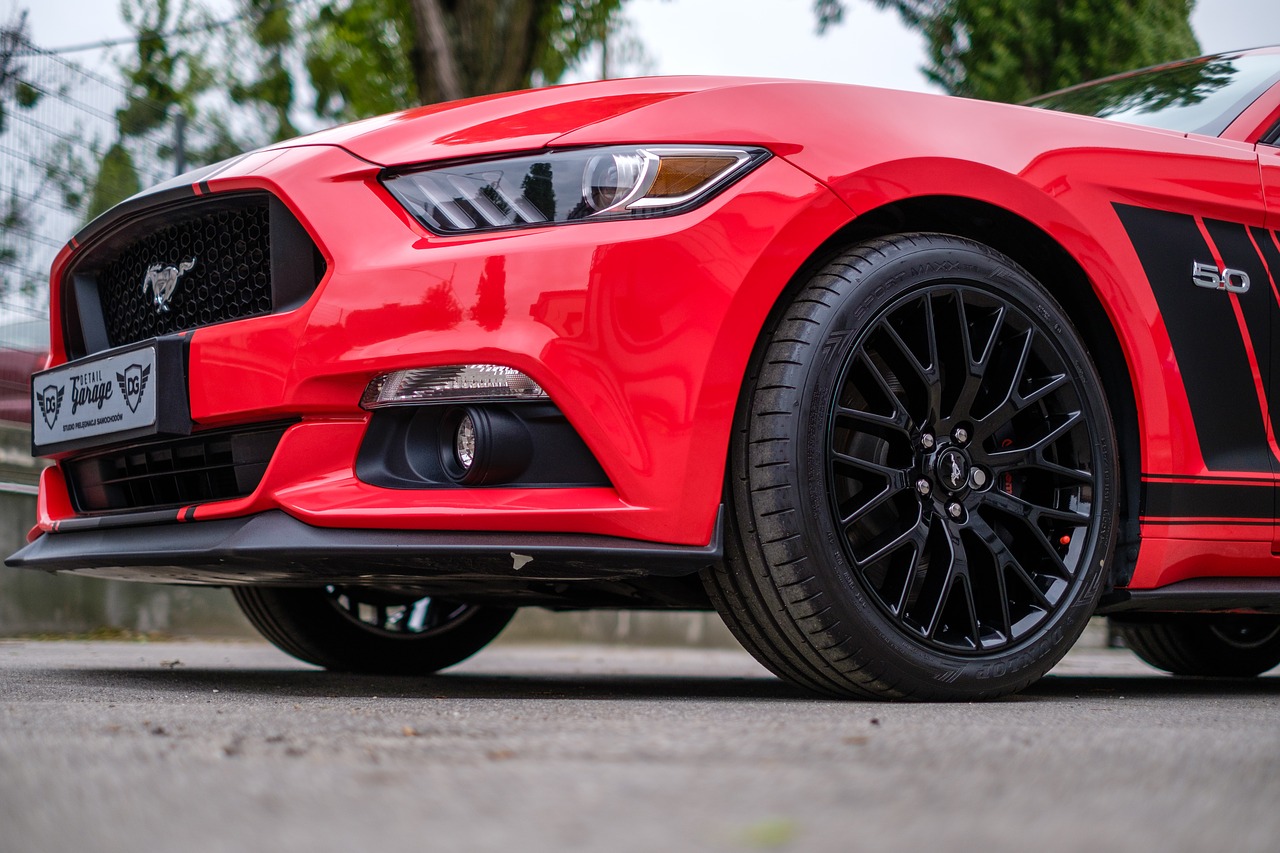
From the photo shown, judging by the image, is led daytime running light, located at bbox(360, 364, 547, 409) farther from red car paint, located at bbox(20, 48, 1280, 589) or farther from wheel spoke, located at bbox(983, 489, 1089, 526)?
wheel spoke, located at bbox(983, 489, 1089, 526)

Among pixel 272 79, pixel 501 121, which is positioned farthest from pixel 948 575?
pixel 272 79

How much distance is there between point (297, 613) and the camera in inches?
135

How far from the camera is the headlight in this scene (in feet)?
7.18

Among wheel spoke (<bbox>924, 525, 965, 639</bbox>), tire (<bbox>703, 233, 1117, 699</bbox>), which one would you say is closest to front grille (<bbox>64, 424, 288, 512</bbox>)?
tire (<bbox>703, 233, 1117, 699</bbox>)

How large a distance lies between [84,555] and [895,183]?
1824mm

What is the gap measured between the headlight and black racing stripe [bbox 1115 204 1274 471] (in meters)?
0.98

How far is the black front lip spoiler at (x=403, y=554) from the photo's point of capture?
2.11 meters

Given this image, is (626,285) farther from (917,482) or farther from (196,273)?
(196,273)

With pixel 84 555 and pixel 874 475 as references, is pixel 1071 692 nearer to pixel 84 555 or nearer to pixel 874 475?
pixel 874 475

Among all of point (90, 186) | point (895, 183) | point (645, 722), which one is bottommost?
point (645, 722)

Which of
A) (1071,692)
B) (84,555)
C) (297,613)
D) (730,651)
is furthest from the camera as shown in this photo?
(730,651)

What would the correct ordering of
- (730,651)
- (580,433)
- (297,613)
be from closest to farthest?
1. (580,433)
2. (297,613)
3. (730,651)

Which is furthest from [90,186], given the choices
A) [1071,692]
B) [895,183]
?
[1071,692]

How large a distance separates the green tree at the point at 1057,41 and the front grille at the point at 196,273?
1189 cm
